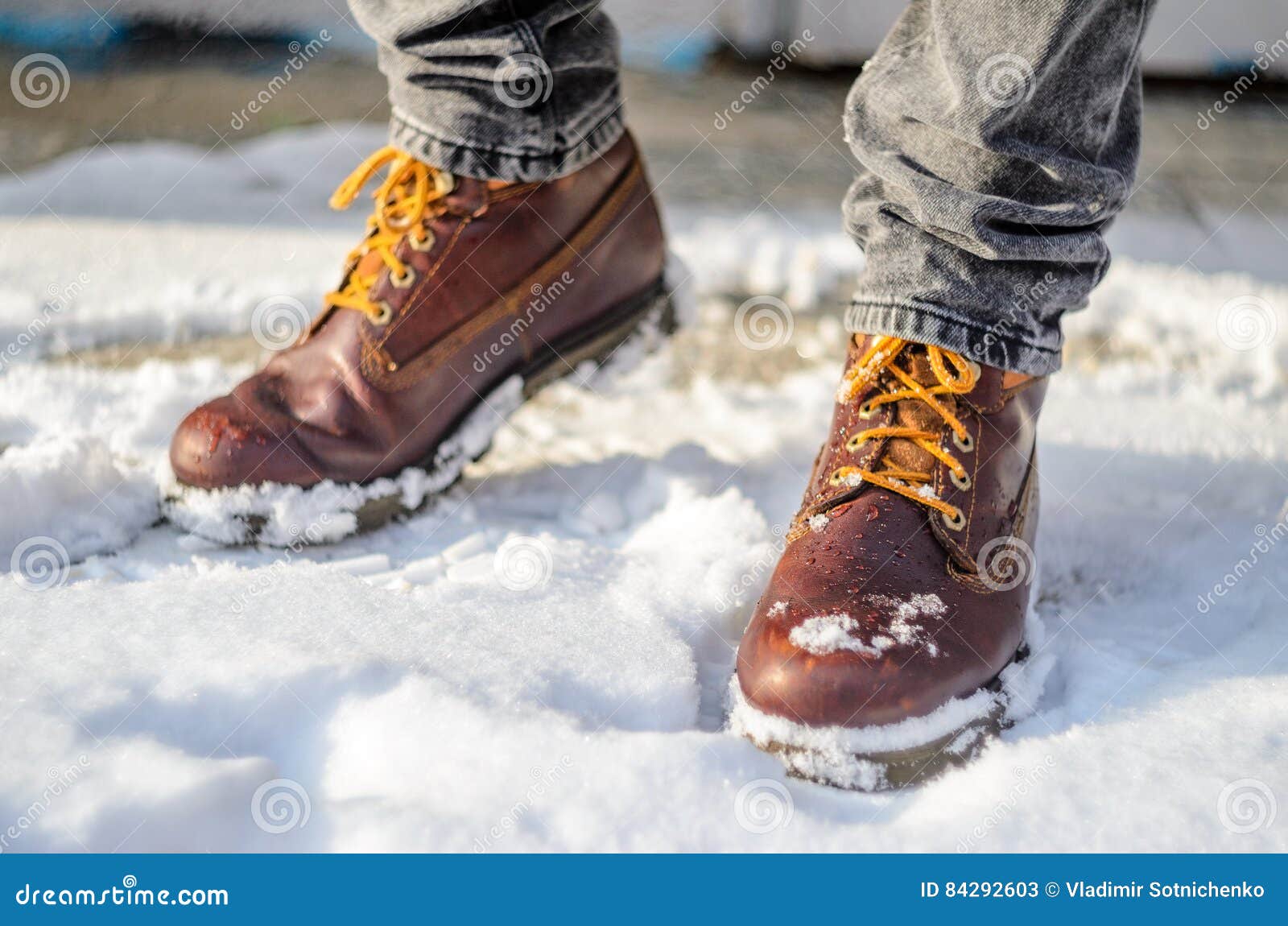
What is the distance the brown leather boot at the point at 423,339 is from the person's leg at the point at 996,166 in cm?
35

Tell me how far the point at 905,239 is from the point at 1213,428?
0.74 metres

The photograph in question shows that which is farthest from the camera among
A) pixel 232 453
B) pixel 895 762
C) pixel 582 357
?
pixel 582 357

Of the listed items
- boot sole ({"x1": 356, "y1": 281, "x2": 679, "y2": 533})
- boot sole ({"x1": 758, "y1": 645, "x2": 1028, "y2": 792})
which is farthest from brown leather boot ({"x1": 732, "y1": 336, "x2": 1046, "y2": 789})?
boot sole ({"x1": 356, "y1": 281, "x2": 679, "y2": 533})

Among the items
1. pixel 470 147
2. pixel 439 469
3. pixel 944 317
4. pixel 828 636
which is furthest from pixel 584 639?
pixel 470 147

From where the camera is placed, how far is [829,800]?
2.62 feet

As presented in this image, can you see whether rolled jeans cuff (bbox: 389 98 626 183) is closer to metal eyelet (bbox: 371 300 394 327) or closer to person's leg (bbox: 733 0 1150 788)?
metal eyelet (bbox: 371 300 394 327)

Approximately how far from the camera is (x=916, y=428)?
0.96 metres

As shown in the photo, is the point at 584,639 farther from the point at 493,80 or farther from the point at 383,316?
the point at 493,80

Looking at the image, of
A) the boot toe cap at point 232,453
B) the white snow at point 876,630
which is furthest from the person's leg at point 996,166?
the boot toe cap at point 232,453

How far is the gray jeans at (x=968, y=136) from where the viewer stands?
875 mm

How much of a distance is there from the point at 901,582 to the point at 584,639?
0.92 ft

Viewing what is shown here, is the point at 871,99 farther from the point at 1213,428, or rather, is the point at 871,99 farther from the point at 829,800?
the point at 1213,428

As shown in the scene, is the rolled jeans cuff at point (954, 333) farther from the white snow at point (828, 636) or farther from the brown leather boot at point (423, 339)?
the brown leather boot at point (423, 339)

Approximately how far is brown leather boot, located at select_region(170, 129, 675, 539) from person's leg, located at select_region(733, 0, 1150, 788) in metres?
0.34
